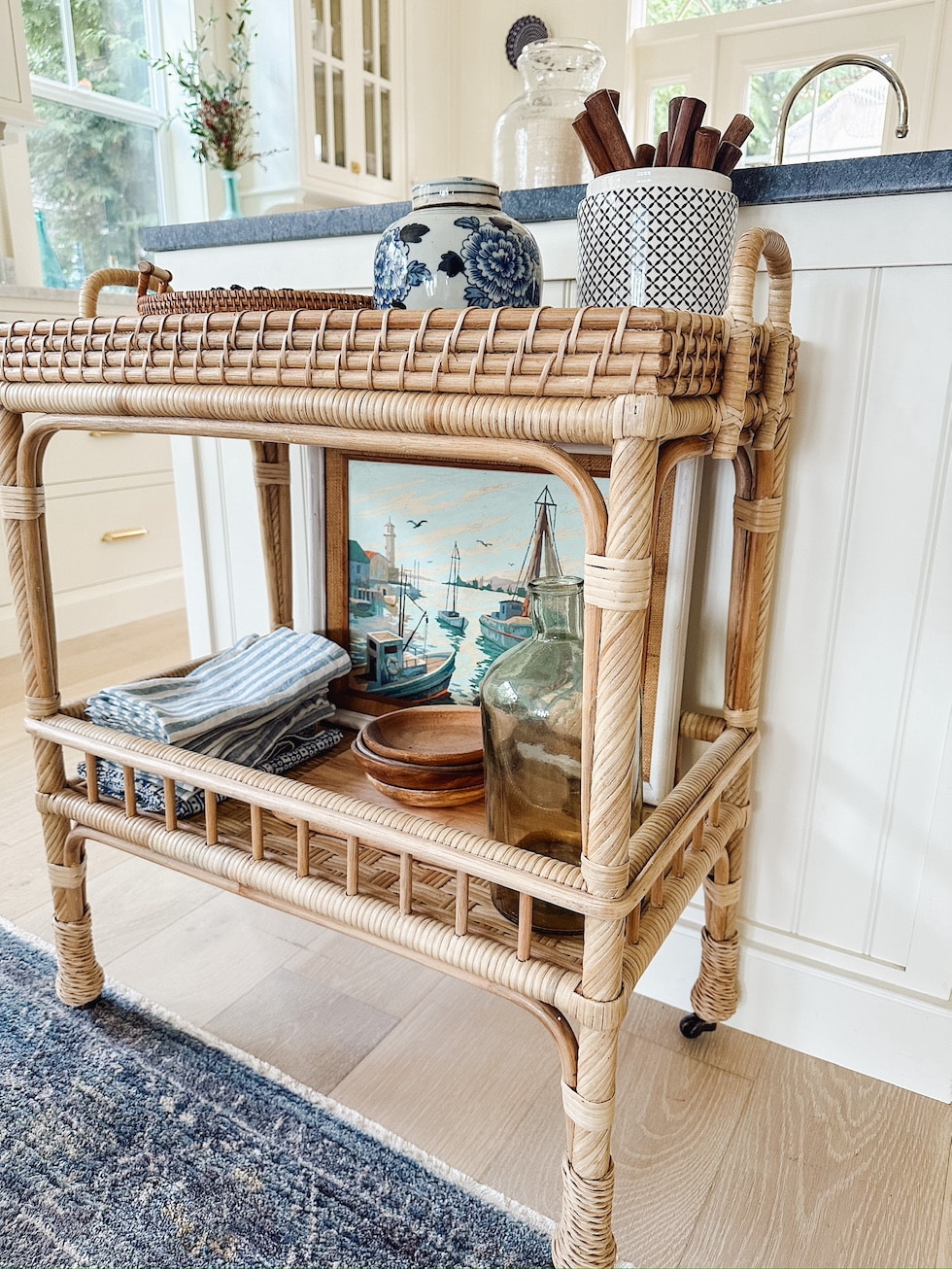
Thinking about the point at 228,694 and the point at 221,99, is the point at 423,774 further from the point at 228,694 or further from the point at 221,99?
the point at 221,99

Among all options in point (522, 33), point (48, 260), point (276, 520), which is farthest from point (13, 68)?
point (522, 33)

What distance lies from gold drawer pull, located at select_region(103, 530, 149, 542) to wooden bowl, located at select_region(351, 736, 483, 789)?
204 cm

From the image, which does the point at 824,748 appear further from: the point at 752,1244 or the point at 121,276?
the point at 121,276

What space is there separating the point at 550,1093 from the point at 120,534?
226 centimetres

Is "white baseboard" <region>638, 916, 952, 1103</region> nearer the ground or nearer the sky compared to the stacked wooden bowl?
nearer the ground

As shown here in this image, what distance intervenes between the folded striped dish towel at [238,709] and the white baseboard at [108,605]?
153 cm

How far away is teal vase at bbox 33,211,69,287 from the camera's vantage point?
270 cm

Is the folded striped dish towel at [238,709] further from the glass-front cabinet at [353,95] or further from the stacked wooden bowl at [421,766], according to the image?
the glass-front cabinet at [353,95]

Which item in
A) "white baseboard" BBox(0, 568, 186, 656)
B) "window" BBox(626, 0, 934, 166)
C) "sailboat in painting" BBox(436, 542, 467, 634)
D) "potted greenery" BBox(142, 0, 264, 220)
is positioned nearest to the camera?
"sailboat in painting" BBox(436, 542, 467, 634)

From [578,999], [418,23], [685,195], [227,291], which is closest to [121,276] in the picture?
[227,291]

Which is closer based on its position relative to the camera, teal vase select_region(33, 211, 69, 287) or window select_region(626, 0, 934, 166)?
teal vase select_region(33, 211, 69, 287)

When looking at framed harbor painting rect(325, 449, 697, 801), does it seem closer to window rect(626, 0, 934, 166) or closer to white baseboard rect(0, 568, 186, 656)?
white baseboard rect(0, 568, 186, 656)

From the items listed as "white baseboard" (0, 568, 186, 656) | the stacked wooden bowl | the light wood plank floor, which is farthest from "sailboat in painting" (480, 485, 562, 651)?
"white baseboard" (0, 568, 186, 656)

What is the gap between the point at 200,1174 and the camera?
84 cm
